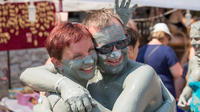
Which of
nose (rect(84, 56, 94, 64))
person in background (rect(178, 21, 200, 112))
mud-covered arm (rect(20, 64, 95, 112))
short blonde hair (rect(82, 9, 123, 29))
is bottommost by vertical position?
person in background (rect(178, 21, 200, 112))

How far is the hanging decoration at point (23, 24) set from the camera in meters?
4.39

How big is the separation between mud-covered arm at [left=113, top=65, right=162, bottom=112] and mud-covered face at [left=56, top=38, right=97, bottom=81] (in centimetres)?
15

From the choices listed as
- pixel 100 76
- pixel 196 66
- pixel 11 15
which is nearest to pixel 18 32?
pixel 11 15

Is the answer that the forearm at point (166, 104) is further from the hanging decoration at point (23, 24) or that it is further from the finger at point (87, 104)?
the hanging decoration at point (23, 24)

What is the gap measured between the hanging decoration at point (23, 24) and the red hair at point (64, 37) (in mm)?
3186

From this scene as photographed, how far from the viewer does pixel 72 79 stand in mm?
1238

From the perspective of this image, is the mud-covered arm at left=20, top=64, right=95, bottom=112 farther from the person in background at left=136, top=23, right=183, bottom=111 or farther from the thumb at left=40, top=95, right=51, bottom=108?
the person in background at left=136, top=23, right=183, bottom=111

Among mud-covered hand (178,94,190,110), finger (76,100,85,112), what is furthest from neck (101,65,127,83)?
mud-covered hand (178,94,190,110)

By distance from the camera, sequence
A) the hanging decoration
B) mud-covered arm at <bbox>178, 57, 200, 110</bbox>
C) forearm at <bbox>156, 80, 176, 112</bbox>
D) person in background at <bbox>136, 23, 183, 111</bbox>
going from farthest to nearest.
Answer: the hanging decoration < person in background at <bbox>136, 23, 183, 111</bbox> < mud-covered arm at <bbox>178, 57, 200, 110</bbox> < forearm at <bbox>156, 80, 176, 112</bbox>

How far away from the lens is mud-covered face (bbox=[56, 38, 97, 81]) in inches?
46.6

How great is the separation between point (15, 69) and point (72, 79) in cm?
554

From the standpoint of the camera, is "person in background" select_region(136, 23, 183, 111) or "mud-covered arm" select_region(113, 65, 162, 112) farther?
"person in background" select_region(136, 23, 183, 111)

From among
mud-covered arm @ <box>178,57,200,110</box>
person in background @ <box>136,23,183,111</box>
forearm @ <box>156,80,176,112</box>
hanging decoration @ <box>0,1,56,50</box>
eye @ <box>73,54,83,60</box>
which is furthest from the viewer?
hanging decoration @ <box>0,1,56,50</box>

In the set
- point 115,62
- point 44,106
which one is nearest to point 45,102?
point 44,106
